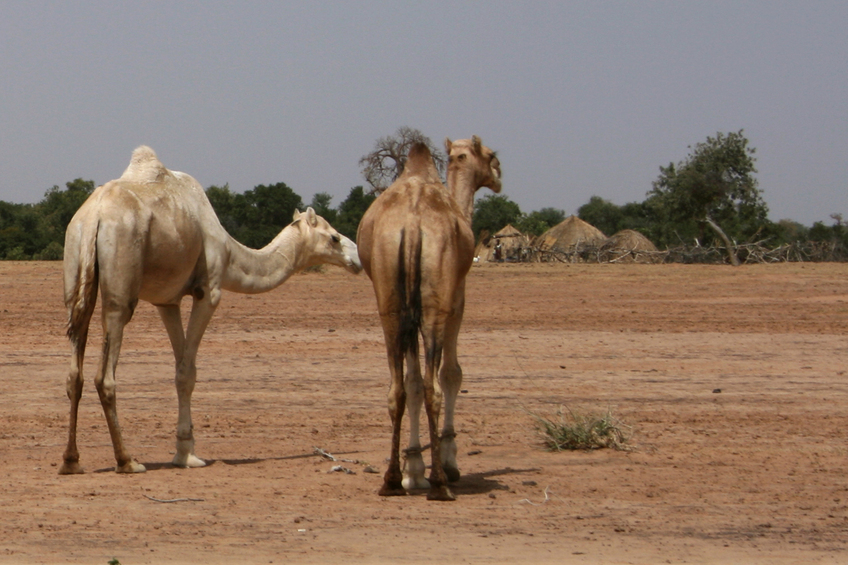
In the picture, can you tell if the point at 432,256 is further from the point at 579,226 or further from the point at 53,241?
the point at 579,226

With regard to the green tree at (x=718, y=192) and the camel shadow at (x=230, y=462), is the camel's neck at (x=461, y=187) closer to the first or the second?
the camel shadow at (x=230, y=462)

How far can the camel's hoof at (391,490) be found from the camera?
7.44 metres

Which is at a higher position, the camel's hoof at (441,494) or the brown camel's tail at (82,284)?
the brown camel's tail at (82,284)

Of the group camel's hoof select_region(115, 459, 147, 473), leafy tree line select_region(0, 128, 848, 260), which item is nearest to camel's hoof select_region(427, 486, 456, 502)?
camel's hoof select_region(115, 459, 147, 473)

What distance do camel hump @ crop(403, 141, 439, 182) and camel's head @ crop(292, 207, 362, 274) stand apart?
235 cm

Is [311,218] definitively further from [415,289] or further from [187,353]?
[415,289]

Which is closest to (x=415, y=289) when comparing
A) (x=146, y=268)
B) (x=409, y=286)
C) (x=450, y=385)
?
(x=409, y=286)

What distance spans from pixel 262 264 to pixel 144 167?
4.92ft

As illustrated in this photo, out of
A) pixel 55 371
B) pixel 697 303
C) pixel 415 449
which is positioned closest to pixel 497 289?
pixel 697 303

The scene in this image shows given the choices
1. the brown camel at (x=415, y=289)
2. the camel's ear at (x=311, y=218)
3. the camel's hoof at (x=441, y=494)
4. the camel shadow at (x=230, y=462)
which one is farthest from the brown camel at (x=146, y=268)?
the camel's hoof at (x=441, y=494)

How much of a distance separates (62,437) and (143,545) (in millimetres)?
4007

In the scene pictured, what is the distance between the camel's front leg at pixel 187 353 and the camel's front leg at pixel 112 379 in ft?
1.85

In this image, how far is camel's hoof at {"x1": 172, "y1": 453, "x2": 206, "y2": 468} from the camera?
861 centimetres

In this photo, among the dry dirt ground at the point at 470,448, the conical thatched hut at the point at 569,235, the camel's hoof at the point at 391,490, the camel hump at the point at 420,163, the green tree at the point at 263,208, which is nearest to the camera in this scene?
the dry dirt ground at the point at 470,448
